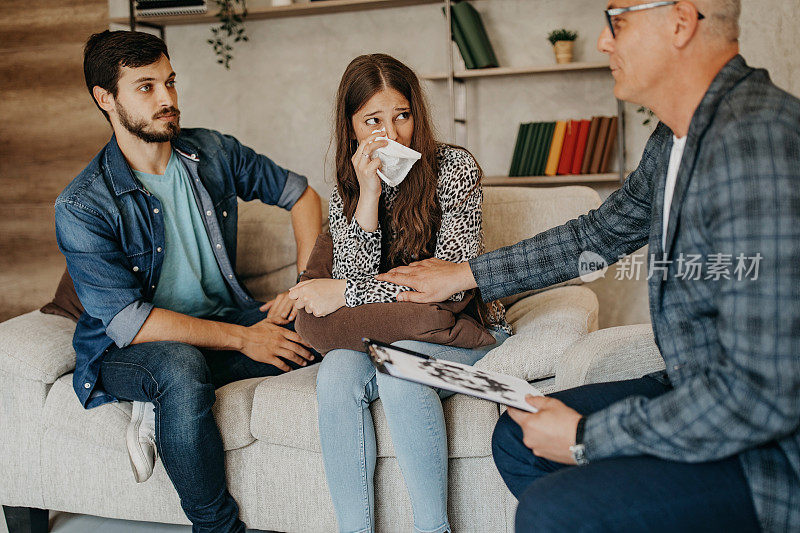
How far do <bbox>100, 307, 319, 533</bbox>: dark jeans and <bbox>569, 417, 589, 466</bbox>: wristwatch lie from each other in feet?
3.32

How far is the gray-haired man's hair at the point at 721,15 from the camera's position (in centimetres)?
105

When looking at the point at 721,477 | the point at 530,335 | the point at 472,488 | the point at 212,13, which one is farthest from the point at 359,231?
the point at 212,13

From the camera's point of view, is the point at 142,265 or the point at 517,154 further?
the point at 517,154

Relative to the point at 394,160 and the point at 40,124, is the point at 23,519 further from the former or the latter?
the point at 40,124

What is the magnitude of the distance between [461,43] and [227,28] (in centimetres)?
111

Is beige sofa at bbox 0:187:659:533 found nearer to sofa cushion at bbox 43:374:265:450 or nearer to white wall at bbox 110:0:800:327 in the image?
sofa cushion at bbox 43:374:265:450

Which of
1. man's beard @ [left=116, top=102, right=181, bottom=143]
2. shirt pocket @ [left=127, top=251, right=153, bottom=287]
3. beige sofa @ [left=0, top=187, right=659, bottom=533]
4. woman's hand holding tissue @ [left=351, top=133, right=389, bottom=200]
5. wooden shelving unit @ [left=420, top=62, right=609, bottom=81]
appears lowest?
beige sofa @ [left=0, top=187, right=659, bottom=533]

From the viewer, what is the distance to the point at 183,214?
2184mm

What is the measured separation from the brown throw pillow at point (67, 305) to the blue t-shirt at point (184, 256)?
14.0 inches

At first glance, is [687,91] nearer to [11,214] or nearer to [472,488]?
[472,488]

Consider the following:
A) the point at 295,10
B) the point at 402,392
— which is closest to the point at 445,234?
the point at 402,392

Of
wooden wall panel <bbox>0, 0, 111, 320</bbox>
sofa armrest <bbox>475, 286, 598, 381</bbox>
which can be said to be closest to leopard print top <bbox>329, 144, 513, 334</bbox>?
sofa armrest <bbox>475, 286, 598, 381</bbox>

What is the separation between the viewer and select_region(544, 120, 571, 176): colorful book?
312 centimetres

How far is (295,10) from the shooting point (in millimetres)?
3316
